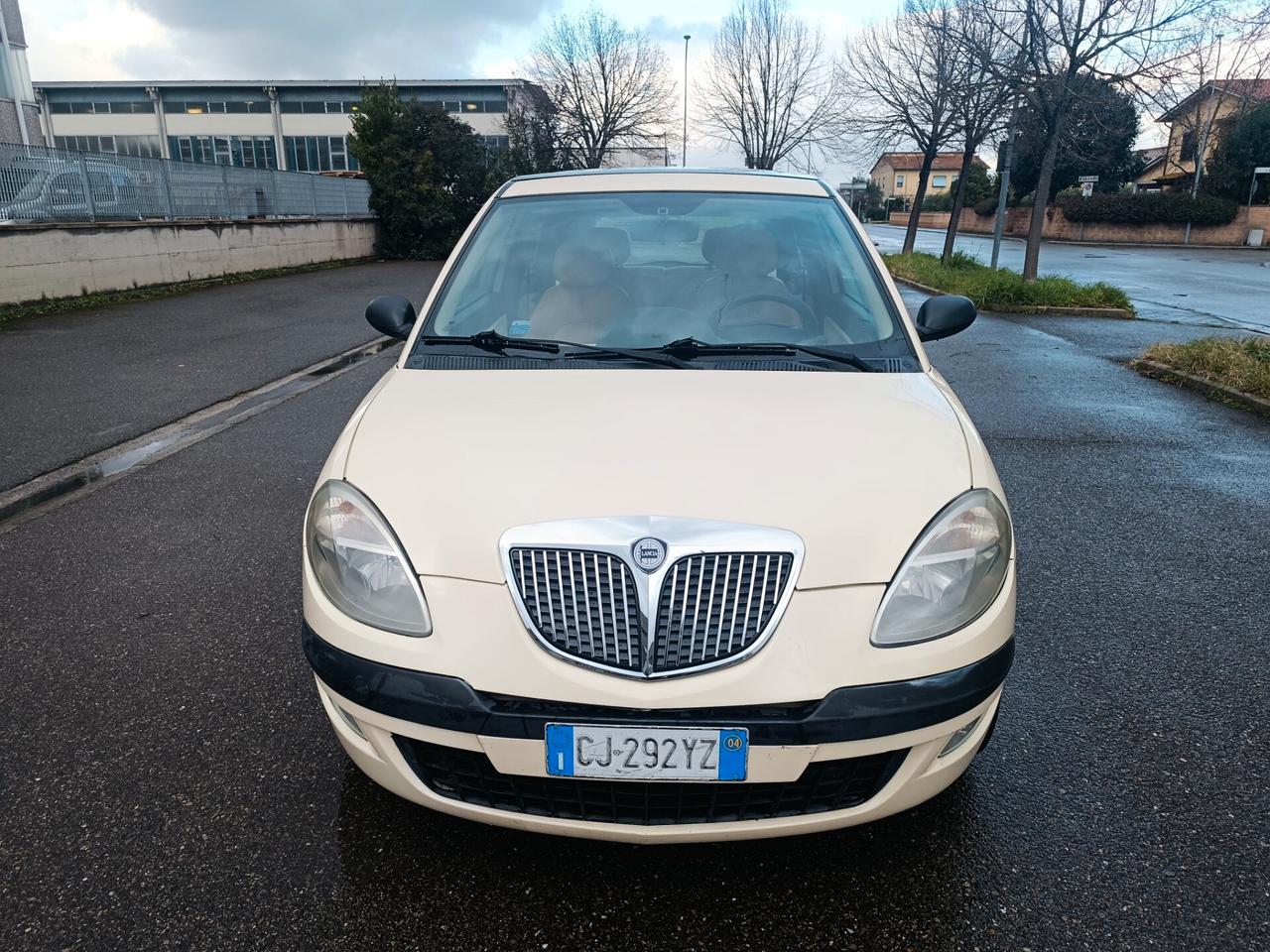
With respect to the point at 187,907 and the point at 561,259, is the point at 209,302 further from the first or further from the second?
the point at 187,907

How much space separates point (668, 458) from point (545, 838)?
1.02 m

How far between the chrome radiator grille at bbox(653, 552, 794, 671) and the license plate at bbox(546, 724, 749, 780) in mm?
141

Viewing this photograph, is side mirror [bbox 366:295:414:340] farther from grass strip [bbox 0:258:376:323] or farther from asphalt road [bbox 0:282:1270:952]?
grass strip [bbox 0:258:376:323]

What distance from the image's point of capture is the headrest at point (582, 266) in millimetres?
3152

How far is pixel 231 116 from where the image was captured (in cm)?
5891

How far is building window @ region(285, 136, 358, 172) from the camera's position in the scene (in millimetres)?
58656

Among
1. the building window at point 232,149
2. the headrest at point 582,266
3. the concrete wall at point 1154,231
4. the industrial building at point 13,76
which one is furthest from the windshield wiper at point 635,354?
the building window at point 232,149

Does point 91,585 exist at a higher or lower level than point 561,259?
lower

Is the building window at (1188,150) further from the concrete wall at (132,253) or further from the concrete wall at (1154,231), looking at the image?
the concrete wall at (132,253)

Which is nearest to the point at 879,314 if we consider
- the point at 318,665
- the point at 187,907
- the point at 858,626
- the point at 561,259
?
the point at 561,259

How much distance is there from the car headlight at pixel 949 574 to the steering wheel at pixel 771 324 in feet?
3.17

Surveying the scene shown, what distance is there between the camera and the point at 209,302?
44.1ft

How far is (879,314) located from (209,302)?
12.9 metres

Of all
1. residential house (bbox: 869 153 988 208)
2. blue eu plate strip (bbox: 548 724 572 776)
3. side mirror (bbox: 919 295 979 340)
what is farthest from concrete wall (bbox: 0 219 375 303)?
residential house (bbox: 869 153 988 208)
